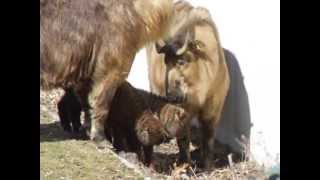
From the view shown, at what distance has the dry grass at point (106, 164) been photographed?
7.32m

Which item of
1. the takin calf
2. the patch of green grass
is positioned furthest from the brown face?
the patch of green grass

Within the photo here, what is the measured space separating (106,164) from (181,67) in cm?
128

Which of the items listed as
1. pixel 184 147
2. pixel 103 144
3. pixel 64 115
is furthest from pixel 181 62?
pixel 64 115

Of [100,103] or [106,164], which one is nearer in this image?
[106,164]

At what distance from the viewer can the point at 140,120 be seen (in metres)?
8.15

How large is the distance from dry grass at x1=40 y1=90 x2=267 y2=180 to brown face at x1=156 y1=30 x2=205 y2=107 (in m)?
0.74

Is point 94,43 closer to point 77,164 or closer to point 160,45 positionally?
point 160,45

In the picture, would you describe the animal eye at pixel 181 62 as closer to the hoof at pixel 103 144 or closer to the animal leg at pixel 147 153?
the animal leg at pixel 147 153

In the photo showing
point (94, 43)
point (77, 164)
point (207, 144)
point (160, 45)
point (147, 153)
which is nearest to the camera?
point (77, 164)

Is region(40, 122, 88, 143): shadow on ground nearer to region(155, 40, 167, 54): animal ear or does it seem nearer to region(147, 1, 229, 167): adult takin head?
region(147, 1, 229, 167): adult takin head

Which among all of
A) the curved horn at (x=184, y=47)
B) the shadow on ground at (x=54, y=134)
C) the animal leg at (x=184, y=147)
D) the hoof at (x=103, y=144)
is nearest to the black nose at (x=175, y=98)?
the animal leg at (x=184, y=147)

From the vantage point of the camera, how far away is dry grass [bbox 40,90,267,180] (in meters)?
7.32

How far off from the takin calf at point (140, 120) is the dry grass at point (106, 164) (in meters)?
0.19

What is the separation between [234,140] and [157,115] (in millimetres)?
941
